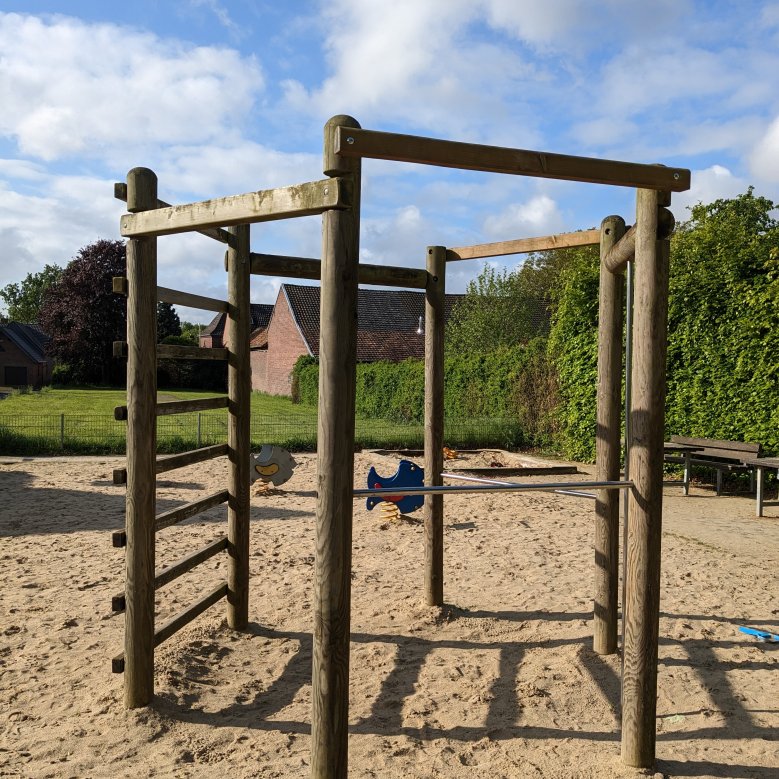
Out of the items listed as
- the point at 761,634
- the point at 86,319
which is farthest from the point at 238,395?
the point at 86,319

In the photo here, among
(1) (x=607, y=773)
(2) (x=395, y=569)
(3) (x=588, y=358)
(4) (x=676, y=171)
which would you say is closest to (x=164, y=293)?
(4) (x=676, y=171)

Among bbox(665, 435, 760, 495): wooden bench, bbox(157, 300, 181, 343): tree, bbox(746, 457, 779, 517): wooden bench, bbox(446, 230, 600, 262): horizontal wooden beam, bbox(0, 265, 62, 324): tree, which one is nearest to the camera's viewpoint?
bbox(446, 230, 600, 262): horizontal wooden beam

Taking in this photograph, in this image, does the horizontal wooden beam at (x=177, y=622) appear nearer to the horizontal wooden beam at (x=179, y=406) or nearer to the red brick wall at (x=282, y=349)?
the horizontal wooden beam at (x=179, y=406)

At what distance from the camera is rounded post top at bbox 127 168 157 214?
3.60 metres

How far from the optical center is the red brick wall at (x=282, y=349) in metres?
34.8

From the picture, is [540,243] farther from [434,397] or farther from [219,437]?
[219,437]

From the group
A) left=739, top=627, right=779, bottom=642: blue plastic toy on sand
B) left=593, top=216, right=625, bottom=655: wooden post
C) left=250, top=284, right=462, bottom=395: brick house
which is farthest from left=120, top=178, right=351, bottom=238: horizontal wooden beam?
left=250, top=284, right=462, bottom=395: brick house

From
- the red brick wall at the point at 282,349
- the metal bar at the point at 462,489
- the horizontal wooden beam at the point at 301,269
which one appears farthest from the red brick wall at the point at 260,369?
the metal bar at the point at 462,489

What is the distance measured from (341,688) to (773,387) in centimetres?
959

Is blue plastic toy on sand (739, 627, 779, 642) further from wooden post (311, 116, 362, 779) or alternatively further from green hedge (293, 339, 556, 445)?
green hedge (293, 339, 556, 445)

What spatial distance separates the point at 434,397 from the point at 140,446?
1969mm

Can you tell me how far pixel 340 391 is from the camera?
106 inches

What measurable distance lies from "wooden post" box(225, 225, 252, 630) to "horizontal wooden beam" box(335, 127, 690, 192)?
6.02 ft

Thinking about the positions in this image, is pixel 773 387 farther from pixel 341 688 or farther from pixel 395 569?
pixel 341 688
